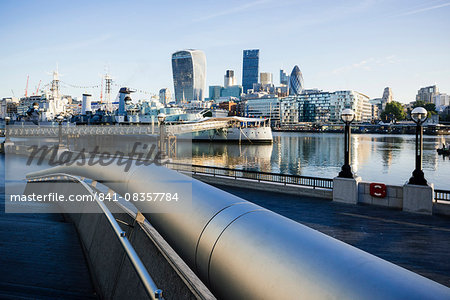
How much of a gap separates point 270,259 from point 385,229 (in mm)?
9561

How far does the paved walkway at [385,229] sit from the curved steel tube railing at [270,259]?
5.97 meters

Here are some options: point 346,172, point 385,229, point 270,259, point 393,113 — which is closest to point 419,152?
point 346,172

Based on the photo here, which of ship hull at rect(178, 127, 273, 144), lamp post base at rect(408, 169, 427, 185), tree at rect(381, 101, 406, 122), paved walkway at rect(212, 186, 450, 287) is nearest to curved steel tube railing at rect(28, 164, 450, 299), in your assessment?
paved walkway at rect(212, 186, 450, 287)

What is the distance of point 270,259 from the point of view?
89.8 inches

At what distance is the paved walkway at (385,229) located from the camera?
7.81 m

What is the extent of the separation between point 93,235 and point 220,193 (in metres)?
4.54

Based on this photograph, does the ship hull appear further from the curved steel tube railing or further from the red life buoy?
the curved steel tube railing

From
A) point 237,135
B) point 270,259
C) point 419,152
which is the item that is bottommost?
point 270,259

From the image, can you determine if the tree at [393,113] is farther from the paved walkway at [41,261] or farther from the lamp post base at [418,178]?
the paved walkway at [41,261]

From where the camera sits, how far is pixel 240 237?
8.50ft

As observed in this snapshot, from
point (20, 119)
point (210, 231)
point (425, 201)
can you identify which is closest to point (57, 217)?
point (210, 231)

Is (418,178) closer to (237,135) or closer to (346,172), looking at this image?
(346,172)

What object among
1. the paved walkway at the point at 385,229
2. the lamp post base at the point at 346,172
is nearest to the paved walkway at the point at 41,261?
the paved walkway at the point at 385,229

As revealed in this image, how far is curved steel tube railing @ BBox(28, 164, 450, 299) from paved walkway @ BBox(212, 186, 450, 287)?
597 centimetres
